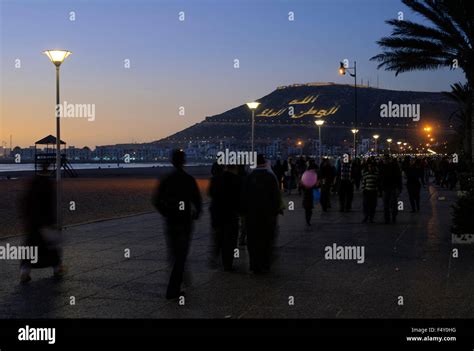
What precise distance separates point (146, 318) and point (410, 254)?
5.66m

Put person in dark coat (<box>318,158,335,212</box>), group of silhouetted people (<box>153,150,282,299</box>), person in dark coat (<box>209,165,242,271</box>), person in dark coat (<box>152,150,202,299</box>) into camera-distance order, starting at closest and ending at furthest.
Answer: person in dark coat (<box>152,150,202,299</box>)
group of silhouetted people (<box>153,150,282,299</box>)
person in dark coat (<box>209,165,242,271</box>)
person in dark coat (<box>318,158,335,212</box>)

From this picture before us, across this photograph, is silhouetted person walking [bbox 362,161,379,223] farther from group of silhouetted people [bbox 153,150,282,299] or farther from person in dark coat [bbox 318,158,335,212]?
group of silhouetted people [bbox 153,150,282,299]

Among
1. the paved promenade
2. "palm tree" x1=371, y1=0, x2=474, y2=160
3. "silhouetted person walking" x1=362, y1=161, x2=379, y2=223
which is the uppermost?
"palm tree" x1=371, y1=0, x2=474, y2=160

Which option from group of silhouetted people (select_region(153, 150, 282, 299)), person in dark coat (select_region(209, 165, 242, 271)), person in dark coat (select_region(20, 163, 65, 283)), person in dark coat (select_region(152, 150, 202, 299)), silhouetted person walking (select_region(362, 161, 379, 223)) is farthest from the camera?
silhouetted person walking (select_region(362, 161, 379, 223))

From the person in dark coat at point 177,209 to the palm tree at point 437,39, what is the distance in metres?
13.3

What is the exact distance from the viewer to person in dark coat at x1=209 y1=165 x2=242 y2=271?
32.9 ft

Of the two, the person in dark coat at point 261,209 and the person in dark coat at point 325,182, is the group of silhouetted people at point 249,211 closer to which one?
the person in dark coat at point 261,209

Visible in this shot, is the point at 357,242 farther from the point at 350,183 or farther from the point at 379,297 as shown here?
the point at 350,183

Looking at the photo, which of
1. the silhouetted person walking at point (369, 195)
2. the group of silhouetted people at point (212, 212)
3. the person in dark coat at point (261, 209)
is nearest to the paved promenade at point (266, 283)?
the group of silhouetted people at point (212, 212)

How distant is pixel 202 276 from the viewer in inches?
374

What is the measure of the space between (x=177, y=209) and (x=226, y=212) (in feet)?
7.00

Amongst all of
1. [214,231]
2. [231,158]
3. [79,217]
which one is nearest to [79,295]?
[214,231]

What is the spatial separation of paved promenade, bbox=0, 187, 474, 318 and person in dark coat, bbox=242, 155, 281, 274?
1.31ft

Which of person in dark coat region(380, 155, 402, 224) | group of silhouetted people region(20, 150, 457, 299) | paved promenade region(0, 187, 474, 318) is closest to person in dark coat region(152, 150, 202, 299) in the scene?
group of silhouetted people region(20, 150, 457, 299)
